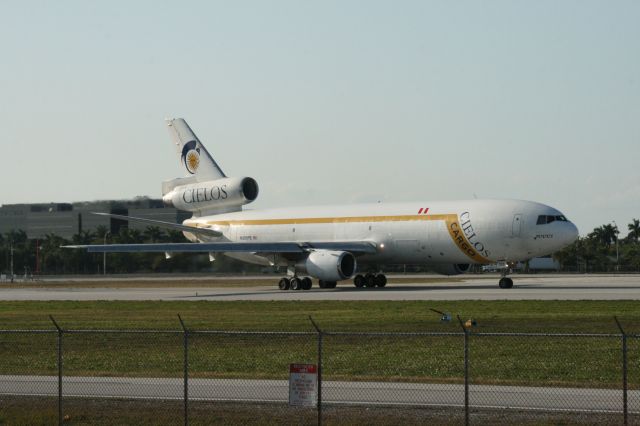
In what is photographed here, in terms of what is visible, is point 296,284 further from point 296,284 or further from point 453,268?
point 453,268

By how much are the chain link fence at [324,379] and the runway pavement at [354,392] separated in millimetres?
26

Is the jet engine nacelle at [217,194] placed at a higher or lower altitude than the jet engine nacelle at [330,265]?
higher

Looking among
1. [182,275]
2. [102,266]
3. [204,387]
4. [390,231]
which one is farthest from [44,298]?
[102,266]

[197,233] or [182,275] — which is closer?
[197,233]

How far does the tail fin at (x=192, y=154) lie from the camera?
252ft

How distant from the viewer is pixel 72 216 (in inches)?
7131

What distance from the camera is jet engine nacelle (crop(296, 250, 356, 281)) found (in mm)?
62531

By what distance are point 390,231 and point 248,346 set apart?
34.0 metres

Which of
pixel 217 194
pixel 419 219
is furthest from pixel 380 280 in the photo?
pixel 217 194

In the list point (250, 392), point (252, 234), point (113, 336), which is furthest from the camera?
point (252, 234)

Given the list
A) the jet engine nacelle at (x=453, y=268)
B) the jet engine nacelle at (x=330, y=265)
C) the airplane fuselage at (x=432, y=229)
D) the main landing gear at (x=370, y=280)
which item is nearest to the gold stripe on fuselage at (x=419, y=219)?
the airplane fuselage at (x=432, y=229)

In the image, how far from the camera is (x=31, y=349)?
102ft

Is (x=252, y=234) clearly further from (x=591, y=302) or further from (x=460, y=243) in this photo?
(x=591, y=302)

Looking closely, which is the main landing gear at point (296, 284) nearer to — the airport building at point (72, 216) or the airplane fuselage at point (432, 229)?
the airplane fuselage at point (432, 229)
